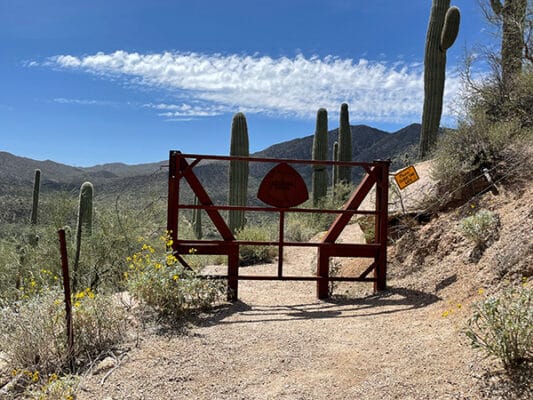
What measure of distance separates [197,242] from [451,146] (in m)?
5.18

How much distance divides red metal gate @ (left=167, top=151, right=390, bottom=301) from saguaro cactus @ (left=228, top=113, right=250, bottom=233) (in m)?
7.24

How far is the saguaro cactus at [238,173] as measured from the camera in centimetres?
1559

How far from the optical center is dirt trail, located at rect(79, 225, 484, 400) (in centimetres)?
386

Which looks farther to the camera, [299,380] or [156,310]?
[156,310]

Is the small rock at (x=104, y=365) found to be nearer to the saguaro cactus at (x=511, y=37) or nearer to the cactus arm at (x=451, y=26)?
the saguaro cactus at (x=511, y=37)

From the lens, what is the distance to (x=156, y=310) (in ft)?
19.1

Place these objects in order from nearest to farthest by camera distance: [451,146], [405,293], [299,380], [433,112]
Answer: [299,380]
[405,293]
[451,146]
[433,112]

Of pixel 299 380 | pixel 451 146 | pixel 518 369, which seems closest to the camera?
pixel 518 369

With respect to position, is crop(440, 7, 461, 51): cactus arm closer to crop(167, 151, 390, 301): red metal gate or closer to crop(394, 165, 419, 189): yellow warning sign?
crop(394, 165, 419, 189): yellow warning sign

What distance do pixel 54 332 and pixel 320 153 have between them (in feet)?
52.8

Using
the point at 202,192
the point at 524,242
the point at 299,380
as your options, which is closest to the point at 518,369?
the point at 299,380

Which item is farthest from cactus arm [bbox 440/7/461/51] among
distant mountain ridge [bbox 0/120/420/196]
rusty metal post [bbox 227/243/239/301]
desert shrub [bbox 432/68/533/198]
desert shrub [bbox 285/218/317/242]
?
distant mountain ridge [bbox 0/120/420/196]

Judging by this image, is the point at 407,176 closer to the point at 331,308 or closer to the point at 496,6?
the point at 331,308

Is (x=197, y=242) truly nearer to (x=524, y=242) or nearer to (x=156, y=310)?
(x=156, y=310)
